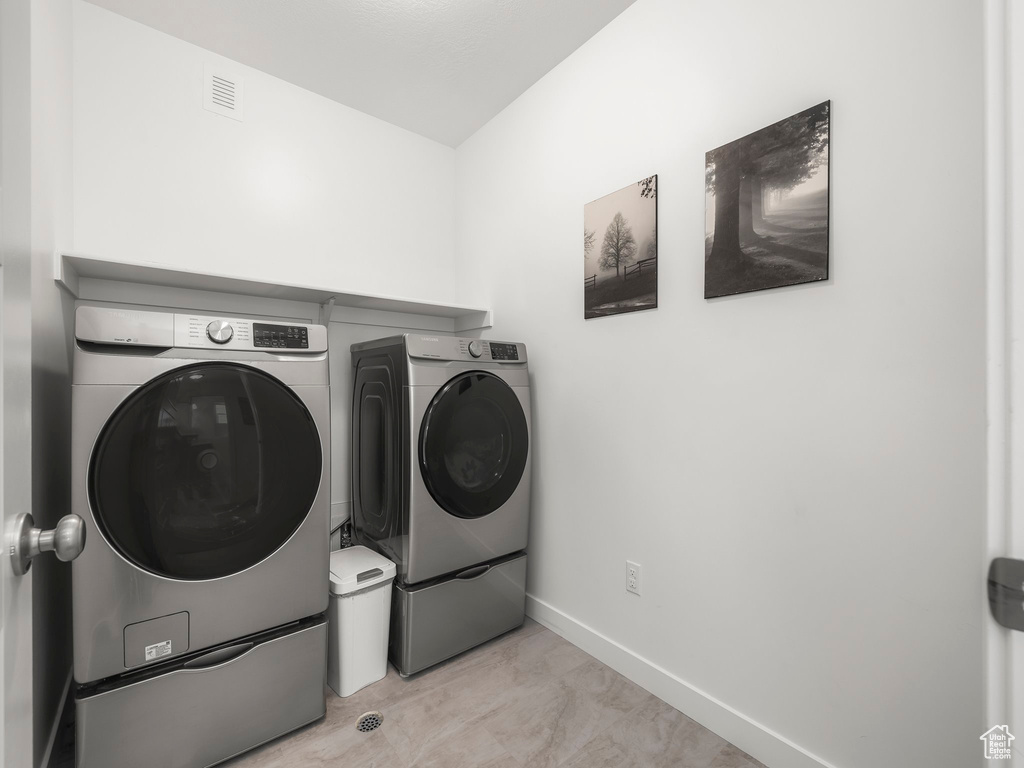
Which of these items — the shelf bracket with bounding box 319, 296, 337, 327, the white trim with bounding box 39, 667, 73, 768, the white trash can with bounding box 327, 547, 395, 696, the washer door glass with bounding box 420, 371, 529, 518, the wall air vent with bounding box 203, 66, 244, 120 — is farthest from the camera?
the shelf bracket with bounding box 319, 296, 337, 327

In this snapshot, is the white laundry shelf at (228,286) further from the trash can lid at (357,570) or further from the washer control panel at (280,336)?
the trash can lid at (357,570)

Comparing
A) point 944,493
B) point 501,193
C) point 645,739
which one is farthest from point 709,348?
point 501,193

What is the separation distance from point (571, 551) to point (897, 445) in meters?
1.26

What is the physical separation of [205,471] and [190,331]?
1.31ft

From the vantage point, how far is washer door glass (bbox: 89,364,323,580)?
3.94 ft

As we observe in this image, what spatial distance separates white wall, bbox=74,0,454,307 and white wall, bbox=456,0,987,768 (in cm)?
97

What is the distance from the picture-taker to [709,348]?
153cm

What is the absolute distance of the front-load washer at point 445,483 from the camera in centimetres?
174

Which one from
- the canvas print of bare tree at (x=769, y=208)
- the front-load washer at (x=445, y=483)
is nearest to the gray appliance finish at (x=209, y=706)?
the front-load washer at (x=445, y=483)

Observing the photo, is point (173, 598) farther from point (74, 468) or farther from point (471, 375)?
point (471, 375)

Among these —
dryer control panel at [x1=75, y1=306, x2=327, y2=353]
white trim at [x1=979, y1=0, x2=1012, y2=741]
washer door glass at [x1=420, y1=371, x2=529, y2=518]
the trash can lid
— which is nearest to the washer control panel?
dryer control panel at [x1=75, y1=306, x2=327, y2=353]

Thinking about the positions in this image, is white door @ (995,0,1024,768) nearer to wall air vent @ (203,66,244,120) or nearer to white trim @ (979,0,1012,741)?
white trim @ (979,0,1012,741)

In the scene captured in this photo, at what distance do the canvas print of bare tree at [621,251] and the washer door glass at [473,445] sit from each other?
54 cm

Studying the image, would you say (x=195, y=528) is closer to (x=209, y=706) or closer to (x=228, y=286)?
(x=209, y=706)
